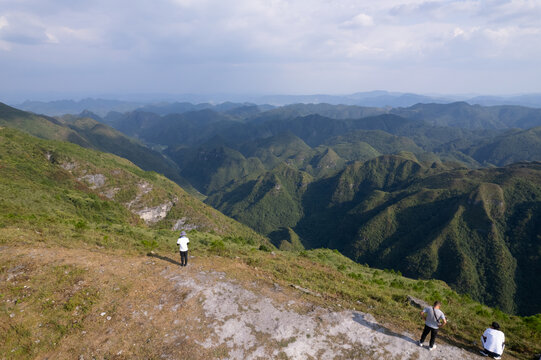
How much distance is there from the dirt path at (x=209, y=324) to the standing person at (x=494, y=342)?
1.07 metres

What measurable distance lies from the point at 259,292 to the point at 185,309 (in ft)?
19.6

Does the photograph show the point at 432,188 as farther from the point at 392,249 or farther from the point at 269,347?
the point at 269,347

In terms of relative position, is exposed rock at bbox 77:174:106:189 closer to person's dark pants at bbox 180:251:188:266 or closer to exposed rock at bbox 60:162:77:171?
exposed rock at bbox 60:162:77:171

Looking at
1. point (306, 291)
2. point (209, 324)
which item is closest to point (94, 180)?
point (209, 324)

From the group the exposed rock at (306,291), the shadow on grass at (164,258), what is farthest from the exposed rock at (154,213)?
the exposed rock at (306,291)

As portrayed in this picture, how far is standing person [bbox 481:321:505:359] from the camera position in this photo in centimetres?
1472

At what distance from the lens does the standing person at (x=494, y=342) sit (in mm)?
14719

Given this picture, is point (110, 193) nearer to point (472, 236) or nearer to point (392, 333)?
point (392, 333)

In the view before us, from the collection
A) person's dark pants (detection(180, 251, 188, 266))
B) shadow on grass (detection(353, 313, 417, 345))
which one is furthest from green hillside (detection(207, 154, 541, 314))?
person's dark pants (detection(180, 251, 188, 266))

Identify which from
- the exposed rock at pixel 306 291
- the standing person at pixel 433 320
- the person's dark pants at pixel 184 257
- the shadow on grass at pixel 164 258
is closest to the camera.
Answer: the standing person at pixel 433 320

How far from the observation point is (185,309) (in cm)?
1820

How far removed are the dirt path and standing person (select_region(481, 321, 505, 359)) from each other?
42.1 inches

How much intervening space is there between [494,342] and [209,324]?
697 inches

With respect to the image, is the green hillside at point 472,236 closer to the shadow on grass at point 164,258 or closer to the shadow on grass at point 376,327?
the shadow on grass at point 376,327
